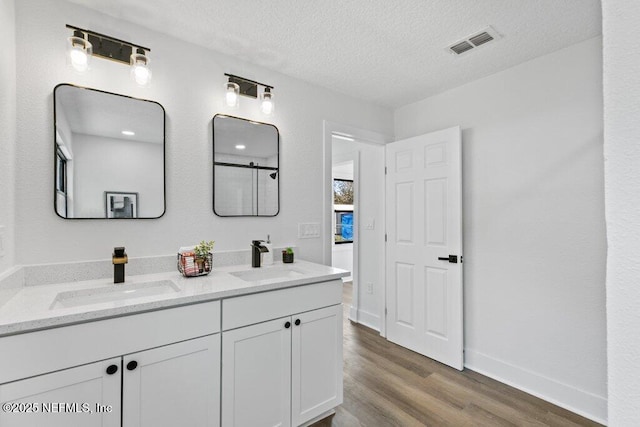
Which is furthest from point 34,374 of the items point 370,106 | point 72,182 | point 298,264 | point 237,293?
point 370,106

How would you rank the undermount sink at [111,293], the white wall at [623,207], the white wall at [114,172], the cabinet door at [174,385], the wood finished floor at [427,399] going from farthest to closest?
the wood finished floor at [427,399], the white wall at [114,172], the undermount sink at [111,293], the cabinet door at [174,385], the white wall at [623,207]

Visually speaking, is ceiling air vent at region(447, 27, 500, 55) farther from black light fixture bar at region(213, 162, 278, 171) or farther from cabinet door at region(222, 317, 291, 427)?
cabinet door at region(222, 317, 291, 427)

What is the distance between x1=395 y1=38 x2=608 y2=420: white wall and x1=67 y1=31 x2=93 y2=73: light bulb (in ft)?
8.95

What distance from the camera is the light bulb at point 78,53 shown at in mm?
1522

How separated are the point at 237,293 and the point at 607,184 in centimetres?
143

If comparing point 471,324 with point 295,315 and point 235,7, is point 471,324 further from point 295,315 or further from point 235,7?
point 235,7

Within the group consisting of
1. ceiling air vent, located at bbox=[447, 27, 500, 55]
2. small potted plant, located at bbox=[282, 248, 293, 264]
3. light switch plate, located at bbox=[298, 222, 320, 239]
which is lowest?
small potted plant, located at bbox=[282, 248, 293, 264]

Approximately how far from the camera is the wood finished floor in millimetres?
Result: 1896

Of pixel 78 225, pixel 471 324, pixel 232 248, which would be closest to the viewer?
pixel 78 225

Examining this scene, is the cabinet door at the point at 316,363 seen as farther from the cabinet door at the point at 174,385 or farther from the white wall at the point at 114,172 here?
the white wall at the point at 114,172

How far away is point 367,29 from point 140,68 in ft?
4.51

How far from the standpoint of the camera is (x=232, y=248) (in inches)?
84.7

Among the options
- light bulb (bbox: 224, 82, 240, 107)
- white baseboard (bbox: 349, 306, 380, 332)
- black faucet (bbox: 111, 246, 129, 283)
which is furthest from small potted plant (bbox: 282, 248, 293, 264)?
white baseboard (bbox: 349, 306, 380, 332)

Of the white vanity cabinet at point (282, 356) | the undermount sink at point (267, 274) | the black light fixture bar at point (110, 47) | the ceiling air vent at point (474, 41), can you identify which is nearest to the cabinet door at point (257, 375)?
the white vanity cabinet at point (282, 356)
